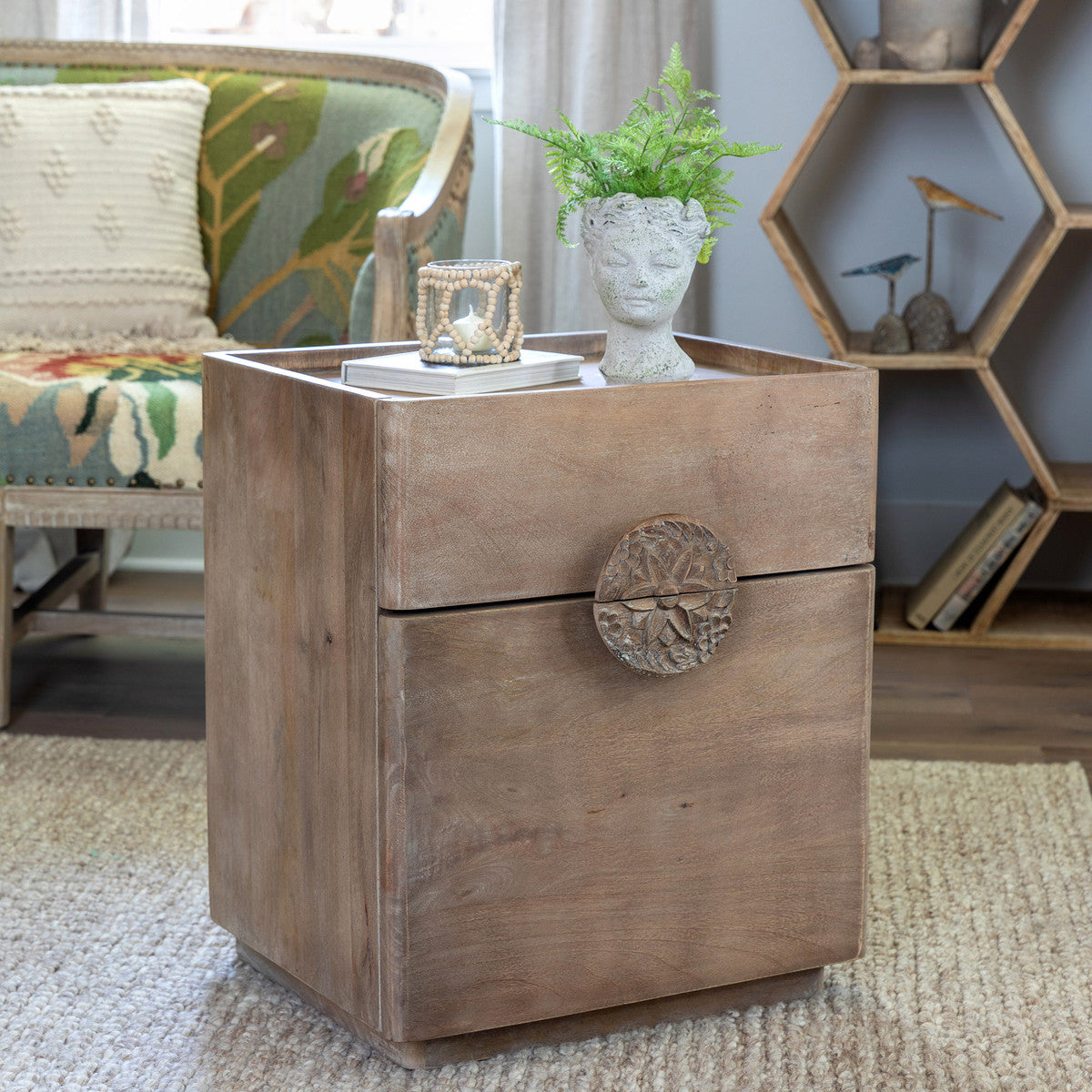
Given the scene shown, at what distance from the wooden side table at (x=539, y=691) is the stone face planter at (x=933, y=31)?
3.98ft

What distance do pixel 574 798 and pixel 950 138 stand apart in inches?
70.7

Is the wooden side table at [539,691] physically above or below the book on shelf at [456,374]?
below

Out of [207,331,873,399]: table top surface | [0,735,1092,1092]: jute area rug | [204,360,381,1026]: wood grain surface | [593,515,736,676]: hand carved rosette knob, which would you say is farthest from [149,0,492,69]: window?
[593,515,736,676]: hand carved rosette knob

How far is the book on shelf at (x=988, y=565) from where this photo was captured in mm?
2314

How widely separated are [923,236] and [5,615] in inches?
64.6

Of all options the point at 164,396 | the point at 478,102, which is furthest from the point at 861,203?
the point at 164,396

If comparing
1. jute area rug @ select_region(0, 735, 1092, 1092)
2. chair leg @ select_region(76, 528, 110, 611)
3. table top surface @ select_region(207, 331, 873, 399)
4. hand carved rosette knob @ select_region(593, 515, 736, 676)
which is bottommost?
jute area rug @ select_region(0, 735, 1092, 1092)

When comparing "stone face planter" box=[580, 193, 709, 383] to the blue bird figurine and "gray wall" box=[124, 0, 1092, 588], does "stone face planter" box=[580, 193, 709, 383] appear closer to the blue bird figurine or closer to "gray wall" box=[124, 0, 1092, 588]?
the blue bird figurine

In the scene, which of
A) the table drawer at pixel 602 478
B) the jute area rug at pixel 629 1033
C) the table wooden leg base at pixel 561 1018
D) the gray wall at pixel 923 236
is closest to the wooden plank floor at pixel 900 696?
the jute area rug at pixel 629 1033

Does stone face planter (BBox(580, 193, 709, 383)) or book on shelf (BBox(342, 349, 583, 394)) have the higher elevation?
stone face planter (BBox(580, 193, 709, 383))

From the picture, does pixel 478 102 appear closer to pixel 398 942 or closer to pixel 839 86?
pixel 839 86

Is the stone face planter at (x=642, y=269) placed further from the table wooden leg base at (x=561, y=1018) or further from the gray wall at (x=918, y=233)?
the gray wall at (x=918, y=233)

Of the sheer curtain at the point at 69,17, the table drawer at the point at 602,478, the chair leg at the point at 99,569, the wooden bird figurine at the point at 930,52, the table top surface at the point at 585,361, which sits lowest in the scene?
the chair leg at the point at 99,569

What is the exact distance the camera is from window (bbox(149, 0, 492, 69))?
262cm
